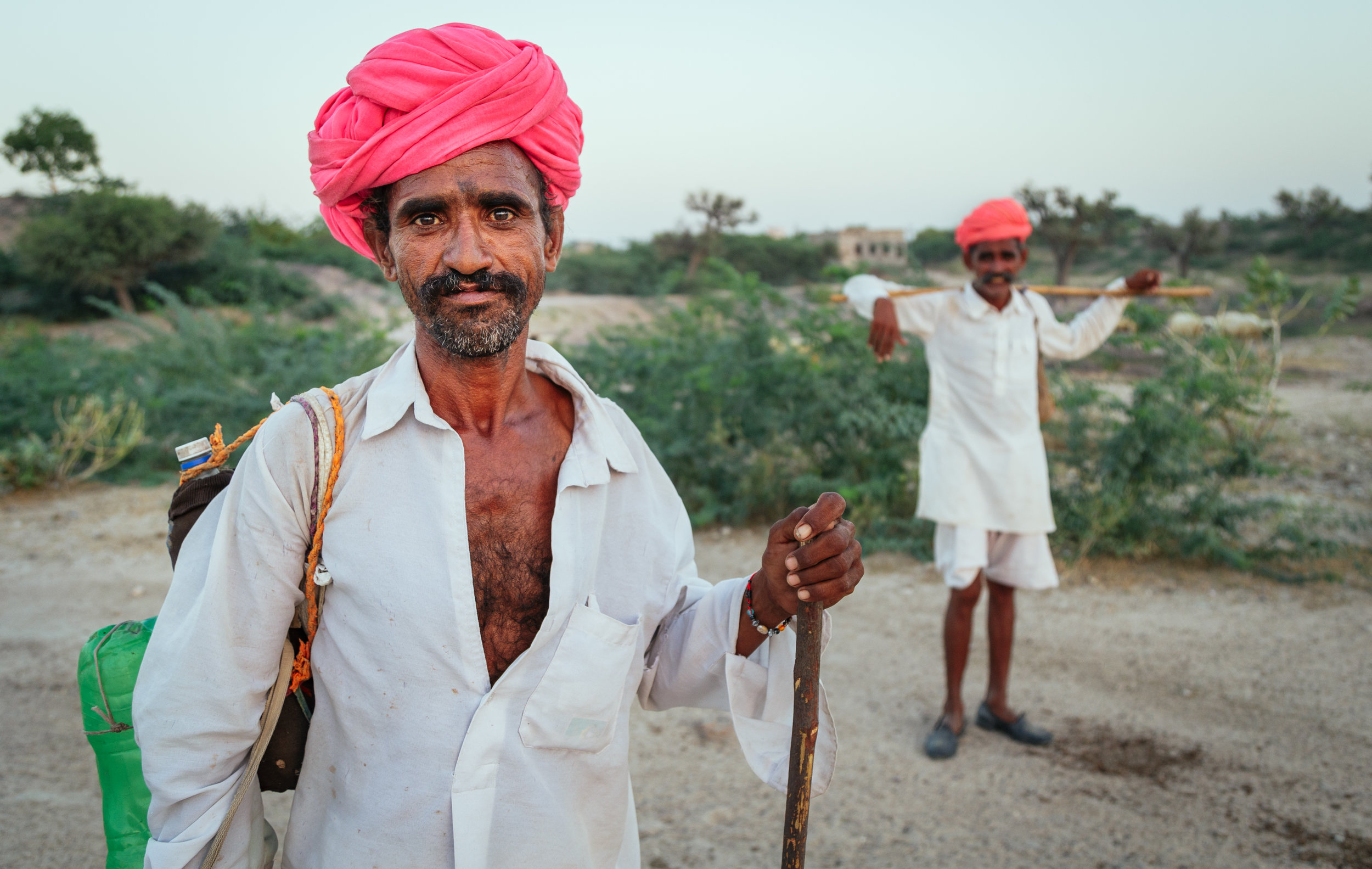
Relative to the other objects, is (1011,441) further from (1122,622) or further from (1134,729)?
(1122,622)

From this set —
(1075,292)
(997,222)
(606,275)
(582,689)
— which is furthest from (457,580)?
(606,275)

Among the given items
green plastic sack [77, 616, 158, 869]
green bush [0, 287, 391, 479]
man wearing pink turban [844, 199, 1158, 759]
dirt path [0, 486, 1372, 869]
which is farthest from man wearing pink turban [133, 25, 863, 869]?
green bush [0, 287, 391, 479]

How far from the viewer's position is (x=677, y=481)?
739cm

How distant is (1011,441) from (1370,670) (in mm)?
2279

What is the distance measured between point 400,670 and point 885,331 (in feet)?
9.35

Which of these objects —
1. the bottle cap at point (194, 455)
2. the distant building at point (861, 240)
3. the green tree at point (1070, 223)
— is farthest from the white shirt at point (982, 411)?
the distant building at point (861, 240)

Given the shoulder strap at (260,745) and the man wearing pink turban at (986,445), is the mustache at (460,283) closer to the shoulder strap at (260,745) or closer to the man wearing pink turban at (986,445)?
the shoulder strap at (260,745)

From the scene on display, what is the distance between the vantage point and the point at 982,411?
3.81 m

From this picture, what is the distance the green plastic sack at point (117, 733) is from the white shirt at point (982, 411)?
3066 mm

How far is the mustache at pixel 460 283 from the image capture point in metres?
1.57

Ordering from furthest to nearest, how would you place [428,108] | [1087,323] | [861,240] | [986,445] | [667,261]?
[861,240], [667,261], [1087,323], [986,445], [428,108]

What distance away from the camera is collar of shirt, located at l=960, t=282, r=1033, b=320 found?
12.6 ft

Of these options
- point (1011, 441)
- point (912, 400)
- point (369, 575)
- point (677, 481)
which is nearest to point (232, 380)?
point (677, 481)

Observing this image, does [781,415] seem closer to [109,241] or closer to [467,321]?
[467,321]
